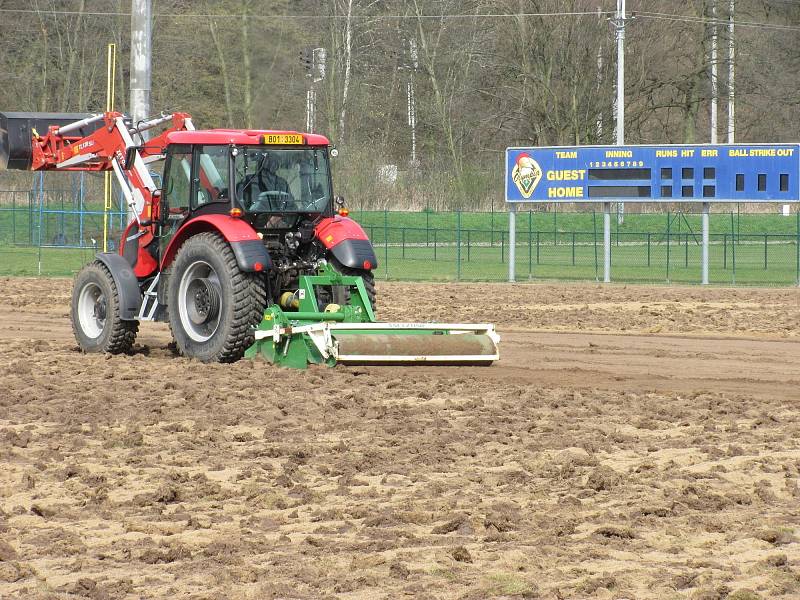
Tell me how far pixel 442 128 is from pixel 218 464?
52062mm

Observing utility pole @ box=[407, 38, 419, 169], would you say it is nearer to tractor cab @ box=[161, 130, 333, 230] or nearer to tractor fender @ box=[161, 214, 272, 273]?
tractor cab @ box=[161, 130, 333, 230]

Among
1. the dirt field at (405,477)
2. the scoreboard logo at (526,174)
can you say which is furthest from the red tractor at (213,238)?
the scoreboard logo at (526,174)

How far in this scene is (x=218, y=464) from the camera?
979cm

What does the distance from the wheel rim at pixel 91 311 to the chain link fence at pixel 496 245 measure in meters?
15.9

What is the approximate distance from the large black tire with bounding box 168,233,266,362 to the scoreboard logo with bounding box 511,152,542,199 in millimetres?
20039

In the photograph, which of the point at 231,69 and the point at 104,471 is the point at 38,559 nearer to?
the point at 104,471

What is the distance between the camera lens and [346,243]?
14.9m

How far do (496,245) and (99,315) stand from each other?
33.6 meters

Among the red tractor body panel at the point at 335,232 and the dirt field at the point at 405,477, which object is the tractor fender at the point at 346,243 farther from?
the dirt field at the point at 405,477

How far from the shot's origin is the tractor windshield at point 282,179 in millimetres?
14977

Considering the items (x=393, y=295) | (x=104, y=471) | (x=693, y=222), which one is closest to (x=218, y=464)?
(x=104, y=471)

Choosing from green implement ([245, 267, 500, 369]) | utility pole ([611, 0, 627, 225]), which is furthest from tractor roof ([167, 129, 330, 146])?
utility pole ([611, 0, 627, 225])

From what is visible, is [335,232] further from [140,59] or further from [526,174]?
[526,174]

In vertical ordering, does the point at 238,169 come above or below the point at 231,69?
below
